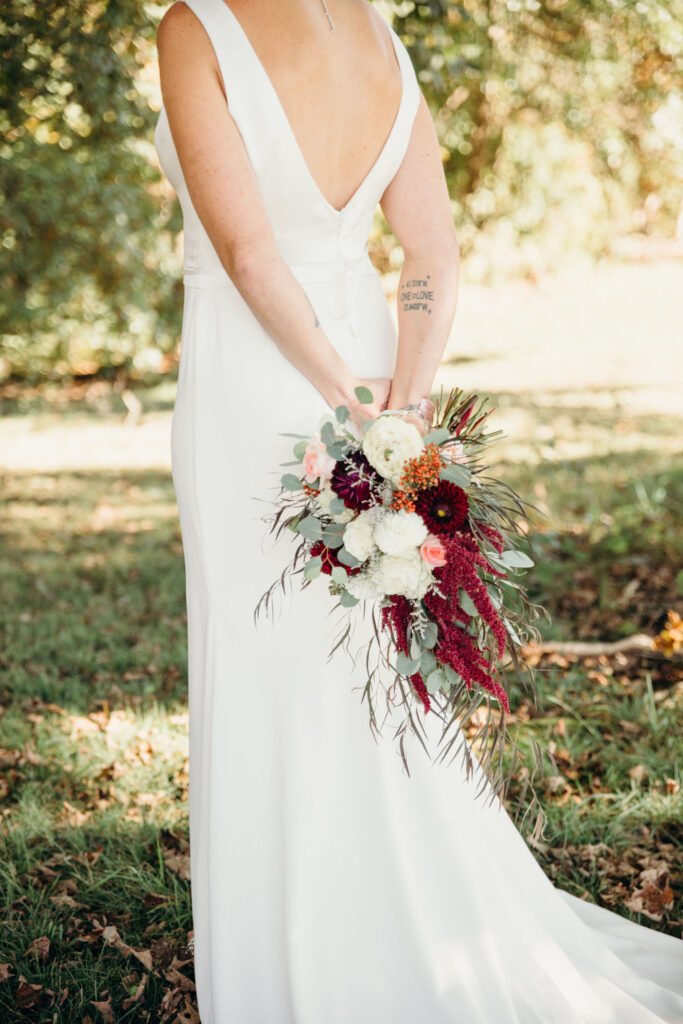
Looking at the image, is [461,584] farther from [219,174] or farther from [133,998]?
[133,998]

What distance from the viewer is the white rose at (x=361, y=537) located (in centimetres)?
193

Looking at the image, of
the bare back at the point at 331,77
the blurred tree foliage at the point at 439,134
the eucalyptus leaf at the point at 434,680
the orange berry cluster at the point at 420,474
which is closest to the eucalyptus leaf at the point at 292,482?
the orange berry cluster at the point at 420,474

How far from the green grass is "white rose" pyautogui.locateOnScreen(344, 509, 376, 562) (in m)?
0.67

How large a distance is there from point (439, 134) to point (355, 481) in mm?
A: 7441

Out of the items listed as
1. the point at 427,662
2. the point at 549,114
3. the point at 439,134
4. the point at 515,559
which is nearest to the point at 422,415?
the point at 515,559

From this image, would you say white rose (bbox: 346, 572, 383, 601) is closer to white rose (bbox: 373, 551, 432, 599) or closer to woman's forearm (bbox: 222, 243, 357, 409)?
white rose (bbox: 373, 551, 432, 599)

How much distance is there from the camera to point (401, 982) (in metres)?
2.30

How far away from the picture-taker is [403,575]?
1.92 metres

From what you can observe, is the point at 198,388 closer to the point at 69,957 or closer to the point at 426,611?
the point at 426,611

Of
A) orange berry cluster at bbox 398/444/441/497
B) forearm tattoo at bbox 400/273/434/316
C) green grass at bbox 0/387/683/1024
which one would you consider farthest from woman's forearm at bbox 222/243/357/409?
green grass at bbox 0/387/683/1024

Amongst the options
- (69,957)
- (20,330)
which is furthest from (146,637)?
(20,330)

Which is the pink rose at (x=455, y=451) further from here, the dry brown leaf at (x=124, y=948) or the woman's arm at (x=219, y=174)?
the dry brown leaf at (x=124, y=948)

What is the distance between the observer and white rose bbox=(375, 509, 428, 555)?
189cm

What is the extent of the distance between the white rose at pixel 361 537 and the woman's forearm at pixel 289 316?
39 cm
